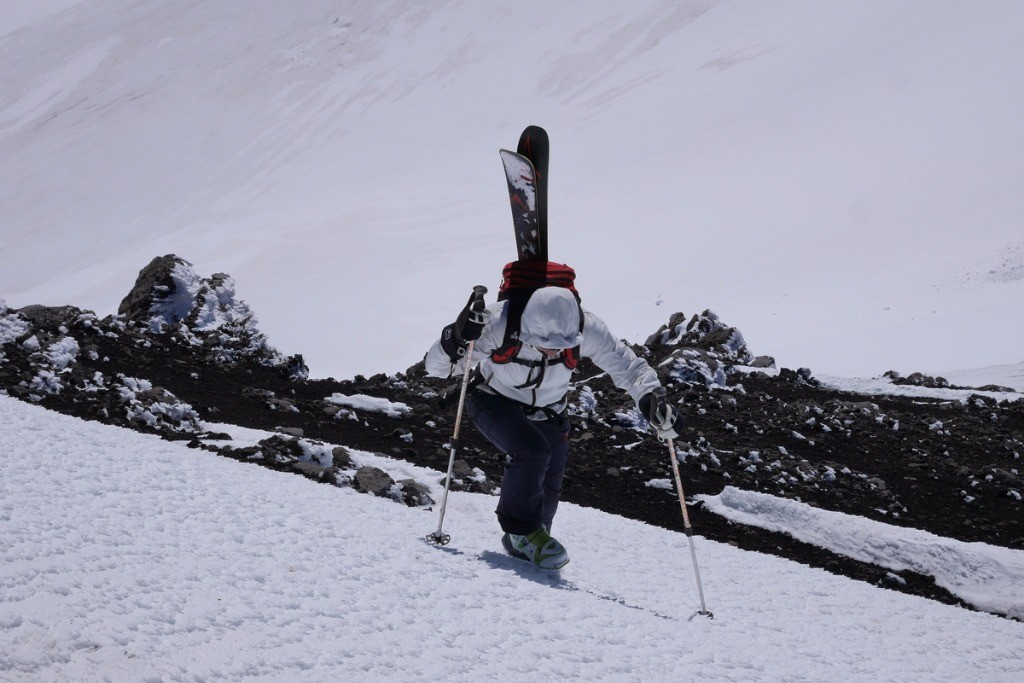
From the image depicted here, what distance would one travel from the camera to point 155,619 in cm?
265

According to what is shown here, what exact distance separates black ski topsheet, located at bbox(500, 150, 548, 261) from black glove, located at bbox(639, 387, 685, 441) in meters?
1.14

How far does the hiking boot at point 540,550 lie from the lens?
4199 millimetres

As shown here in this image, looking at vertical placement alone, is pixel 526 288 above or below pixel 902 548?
above

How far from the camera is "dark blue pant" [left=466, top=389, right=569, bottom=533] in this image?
422 cm

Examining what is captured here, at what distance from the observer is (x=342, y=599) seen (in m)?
3.09

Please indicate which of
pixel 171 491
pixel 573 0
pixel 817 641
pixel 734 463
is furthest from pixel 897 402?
pixel 573 0

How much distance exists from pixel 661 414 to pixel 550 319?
806 mm

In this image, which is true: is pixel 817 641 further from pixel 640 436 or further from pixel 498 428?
pixel 640 436

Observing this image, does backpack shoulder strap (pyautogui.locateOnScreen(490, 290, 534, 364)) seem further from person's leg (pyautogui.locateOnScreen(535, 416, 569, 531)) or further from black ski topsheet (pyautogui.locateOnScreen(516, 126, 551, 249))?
black ski topsheet (pyautogui.locateOnScreen(516, 126, 551, 249))

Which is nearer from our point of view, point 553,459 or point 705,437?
point 553,459

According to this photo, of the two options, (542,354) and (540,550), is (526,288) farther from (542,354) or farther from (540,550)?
(540,550)

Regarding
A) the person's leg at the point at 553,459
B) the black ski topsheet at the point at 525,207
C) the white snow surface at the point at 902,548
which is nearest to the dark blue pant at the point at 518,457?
the person's leg at the point at 553,459

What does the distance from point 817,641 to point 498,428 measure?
1.91 metres

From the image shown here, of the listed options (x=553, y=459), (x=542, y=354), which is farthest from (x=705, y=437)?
(x=542, y=354)
